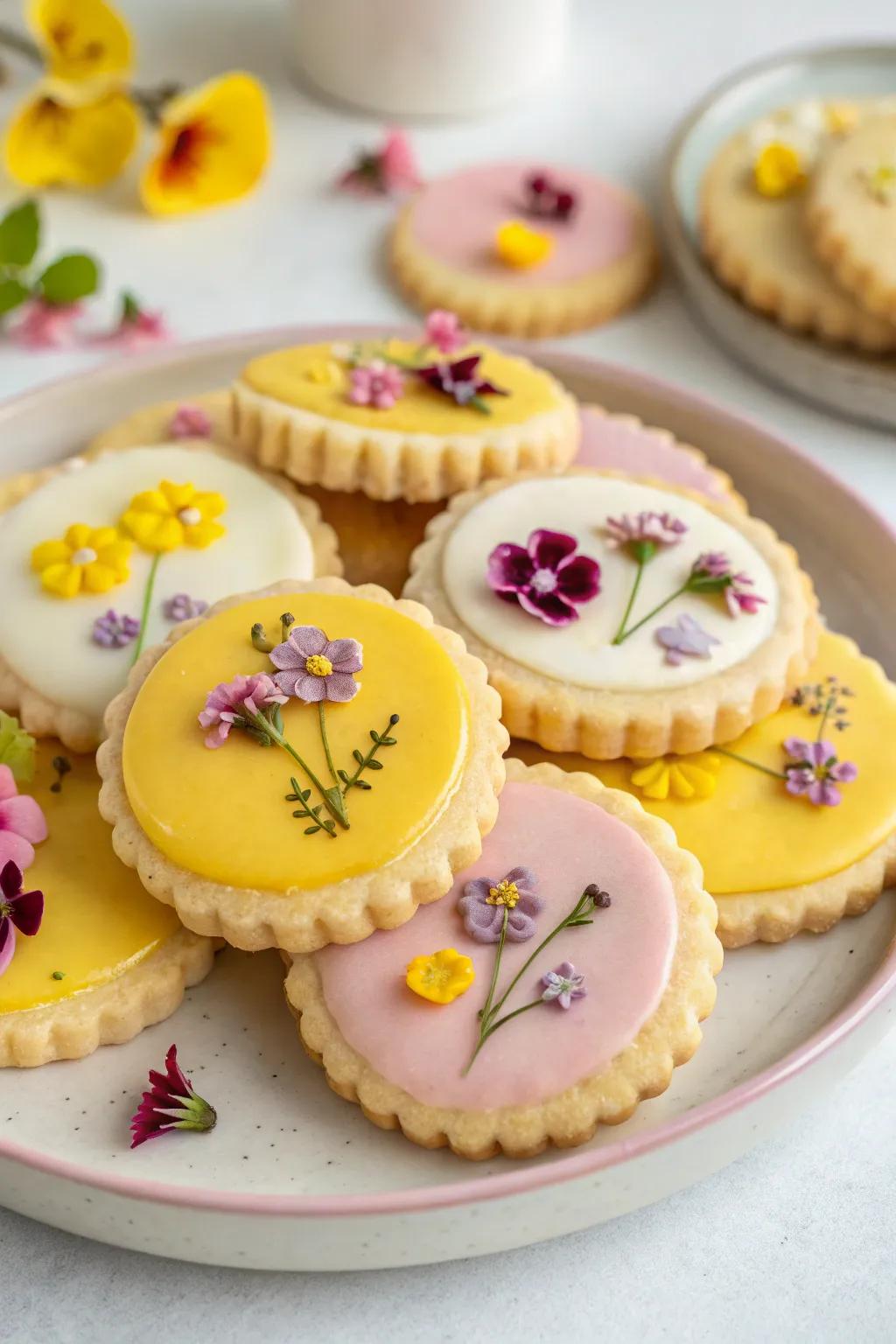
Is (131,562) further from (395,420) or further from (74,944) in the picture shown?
(74,944)

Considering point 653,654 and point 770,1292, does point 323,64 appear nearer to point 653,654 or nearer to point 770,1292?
point 653,654

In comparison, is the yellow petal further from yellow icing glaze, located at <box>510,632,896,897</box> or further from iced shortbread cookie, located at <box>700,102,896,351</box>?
yellow icing glaze, located at <box>510,632,896,897</box>

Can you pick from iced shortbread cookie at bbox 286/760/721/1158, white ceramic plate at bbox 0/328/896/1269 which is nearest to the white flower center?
iced shortbread cookie at bbox 286/760/721/1158

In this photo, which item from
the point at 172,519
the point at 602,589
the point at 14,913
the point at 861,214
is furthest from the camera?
the point at 861,214

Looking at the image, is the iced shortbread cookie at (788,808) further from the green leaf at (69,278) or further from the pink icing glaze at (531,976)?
the green leaf at (69,278)

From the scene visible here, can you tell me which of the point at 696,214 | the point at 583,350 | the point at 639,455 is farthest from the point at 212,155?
the point at 639,455

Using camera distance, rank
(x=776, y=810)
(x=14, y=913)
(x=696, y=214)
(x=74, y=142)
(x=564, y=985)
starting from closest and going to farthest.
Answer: (x=564, y=985), (x=14, y=913), (x=776, y=810), (x=696, y=214), (x=74, y=142)

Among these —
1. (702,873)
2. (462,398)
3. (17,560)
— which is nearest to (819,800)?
(702,873)
